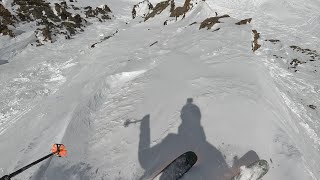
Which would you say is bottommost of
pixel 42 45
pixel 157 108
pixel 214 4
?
pixel 214 4

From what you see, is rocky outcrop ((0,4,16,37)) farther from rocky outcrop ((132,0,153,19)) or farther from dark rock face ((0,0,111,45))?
rocky outcrop ((132,0,153,19))

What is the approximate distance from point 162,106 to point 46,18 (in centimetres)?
1970

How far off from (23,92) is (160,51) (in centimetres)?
642

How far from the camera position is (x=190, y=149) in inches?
258

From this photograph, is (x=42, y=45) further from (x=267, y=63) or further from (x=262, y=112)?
(x=262, y=112)

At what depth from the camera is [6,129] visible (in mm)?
9492

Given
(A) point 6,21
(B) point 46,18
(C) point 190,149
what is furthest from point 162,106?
(B) point 46,18

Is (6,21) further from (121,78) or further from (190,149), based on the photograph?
(190,149)

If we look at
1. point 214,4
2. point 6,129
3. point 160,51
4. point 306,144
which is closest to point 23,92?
point 6,129

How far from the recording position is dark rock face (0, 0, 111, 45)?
2088 cm

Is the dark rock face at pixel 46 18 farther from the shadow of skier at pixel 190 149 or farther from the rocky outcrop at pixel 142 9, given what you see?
the shadow of skier at pixel 190 149

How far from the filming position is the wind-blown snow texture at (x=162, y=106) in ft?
21.4

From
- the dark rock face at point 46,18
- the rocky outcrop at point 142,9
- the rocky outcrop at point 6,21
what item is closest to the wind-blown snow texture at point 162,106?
the rocky outcrop at point 6,21

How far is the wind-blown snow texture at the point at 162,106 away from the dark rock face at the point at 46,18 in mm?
3122
